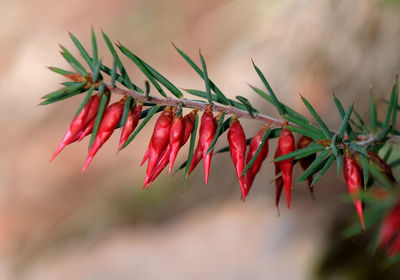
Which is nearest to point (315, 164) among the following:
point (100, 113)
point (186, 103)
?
point (186, 103)

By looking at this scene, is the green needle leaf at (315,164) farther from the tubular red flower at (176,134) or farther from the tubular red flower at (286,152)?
the tubular red flower at (176,134)

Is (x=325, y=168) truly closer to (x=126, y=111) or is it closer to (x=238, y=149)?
(x=238, y=149)

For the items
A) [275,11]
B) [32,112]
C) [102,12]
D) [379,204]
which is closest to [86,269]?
[32,112]

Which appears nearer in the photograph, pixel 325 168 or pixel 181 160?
pixel 325 168

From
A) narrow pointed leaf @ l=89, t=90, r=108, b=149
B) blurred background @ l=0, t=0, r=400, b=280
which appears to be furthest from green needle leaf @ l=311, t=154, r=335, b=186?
blurred background @ l=0, t=0, r=400, b=280

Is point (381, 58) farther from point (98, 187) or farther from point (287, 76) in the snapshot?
point (98, 187)

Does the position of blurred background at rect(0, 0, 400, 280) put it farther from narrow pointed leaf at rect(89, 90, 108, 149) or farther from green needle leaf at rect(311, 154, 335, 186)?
narrow pointed leaf at rect(89, 90, 108, 149)
